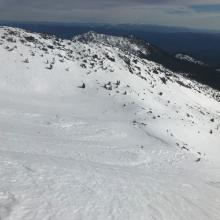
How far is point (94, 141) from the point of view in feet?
100

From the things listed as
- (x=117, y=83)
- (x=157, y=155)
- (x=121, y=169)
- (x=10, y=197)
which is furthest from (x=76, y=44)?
(x=10, y=197)

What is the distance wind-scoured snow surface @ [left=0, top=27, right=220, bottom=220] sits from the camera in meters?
17.4

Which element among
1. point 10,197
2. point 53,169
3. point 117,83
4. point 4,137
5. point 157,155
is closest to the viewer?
point 10,197

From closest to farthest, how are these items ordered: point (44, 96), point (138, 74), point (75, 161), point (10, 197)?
point (10, 197) < point (75, 161) < point (44, 96) < point (138, 74)

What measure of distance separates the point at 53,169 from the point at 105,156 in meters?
7.43

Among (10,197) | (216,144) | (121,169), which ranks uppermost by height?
(10,197)

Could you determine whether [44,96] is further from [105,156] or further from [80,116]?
[105,156]

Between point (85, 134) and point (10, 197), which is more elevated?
point (10, 197)

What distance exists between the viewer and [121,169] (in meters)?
24.7

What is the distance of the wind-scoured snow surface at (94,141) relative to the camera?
17.4 m

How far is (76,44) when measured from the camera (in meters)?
66.3

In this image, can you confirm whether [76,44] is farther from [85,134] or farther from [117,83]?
[85,134]

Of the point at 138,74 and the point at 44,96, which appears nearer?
the point at 44,96

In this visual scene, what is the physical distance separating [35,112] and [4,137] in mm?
9925
